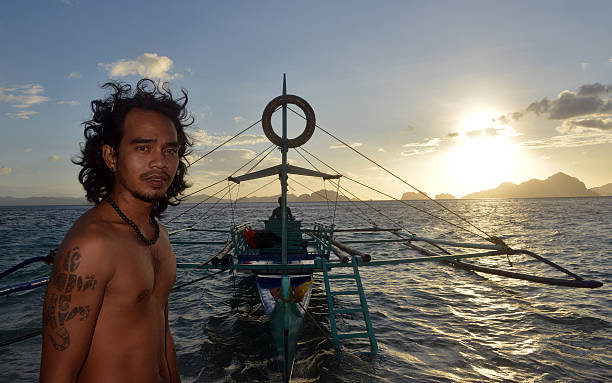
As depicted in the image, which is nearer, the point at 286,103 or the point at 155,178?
the point at 155,178

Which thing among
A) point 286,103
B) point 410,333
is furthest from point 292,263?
point 286,103

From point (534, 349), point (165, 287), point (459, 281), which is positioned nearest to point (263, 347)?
point (165, 287)

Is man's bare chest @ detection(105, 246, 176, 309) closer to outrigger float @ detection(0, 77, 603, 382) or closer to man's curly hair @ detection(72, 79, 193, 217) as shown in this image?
man's curly hair @ detection(72, 79, 193, 217)

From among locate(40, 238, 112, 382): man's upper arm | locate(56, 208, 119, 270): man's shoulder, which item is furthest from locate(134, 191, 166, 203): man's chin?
locate(40, 238, 112, 382): man's upper arm

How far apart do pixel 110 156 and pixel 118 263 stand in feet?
2.56

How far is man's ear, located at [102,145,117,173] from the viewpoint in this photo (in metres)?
1.99

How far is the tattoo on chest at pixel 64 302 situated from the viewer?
1427 millimetres

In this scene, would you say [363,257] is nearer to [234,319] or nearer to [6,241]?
[234,319]

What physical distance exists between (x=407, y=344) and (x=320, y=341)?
8.74 feet

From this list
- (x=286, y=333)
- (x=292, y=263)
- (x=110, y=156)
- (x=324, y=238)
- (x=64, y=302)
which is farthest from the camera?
(x=324, y=238)

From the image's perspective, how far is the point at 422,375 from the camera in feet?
23.6

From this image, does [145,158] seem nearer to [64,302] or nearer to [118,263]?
[118,263]

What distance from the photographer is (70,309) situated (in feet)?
4.76

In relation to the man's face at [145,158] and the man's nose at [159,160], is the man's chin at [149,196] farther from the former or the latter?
the man's nose at [159,160]
